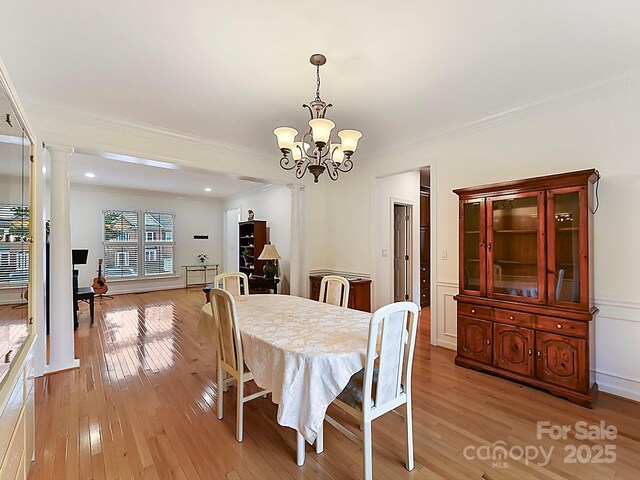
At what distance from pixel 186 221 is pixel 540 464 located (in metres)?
8.74

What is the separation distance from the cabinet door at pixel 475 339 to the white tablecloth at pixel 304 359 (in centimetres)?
145

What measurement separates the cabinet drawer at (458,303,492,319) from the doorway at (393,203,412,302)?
8.31ft

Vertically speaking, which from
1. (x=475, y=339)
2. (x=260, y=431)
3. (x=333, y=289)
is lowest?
(x=260, y=431)

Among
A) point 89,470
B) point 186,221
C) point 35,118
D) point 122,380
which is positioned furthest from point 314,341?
point 186,221

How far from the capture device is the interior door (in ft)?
19.2

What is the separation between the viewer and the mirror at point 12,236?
1.44m

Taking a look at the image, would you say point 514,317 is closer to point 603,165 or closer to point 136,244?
point 603,165

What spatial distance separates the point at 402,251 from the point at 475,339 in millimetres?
2853

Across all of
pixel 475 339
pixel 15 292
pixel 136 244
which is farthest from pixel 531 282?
pixel 136 244

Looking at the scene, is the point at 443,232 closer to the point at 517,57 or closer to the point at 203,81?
the point at 517,57

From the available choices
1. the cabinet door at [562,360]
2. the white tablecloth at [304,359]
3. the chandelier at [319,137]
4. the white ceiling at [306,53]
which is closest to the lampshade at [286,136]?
the chandelier at [319,137]

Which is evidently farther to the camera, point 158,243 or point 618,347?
point 158,243

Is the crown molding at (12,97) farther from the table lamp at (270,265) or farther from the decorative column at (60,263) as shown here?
the table lamp at (270,265)

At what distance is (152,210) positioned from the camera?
27.1 ft
